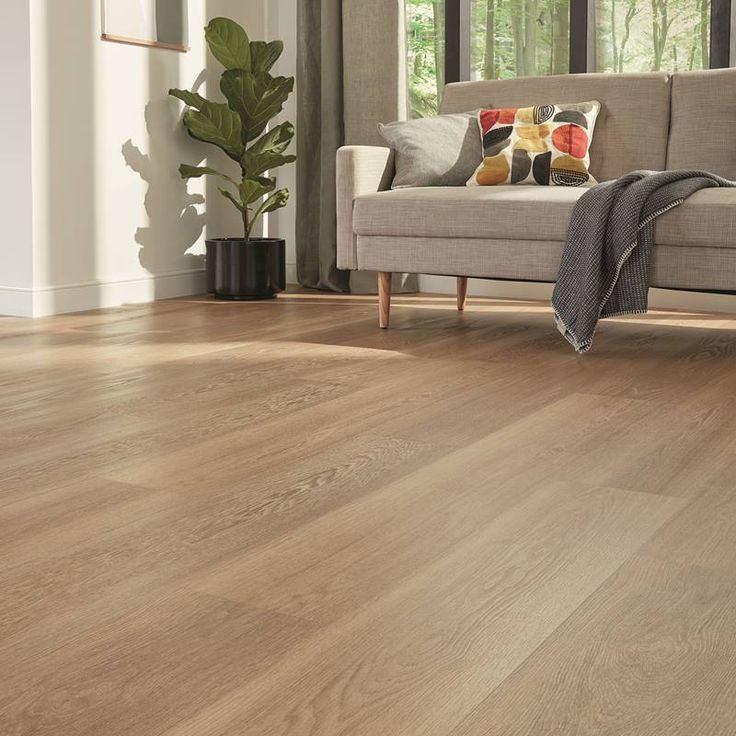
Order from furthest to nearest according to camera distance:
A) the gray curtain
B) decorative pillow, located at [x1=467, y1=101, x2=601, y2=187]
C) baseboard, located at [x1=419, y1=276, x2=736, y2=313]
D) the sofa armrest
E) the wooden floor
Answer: the gray curtain, baseboard, located at [x1=419, y1=276, x2=736, y2=313], decorative pillow, located at [x1=467, y1=101, x2=601, y2=187], the sofa armrest, the wooden floor

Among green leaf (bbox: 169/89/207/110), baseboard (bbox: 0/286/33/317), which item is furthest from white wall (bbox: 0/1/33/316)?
green leaf (bbox: 169/89/207/110)

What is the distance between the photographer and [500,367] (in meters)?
2.88

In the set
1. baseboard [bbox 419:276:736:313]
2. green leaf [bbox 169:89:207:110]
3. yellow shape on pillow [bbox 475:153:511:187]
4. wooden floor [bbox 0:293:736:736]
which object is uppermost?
green leaf [bbox 169:89:207:110]

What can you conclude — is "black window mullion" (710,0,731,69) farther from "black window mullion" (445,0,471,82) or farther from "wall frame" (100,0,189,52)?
"wall frame" (100,0,189,52)

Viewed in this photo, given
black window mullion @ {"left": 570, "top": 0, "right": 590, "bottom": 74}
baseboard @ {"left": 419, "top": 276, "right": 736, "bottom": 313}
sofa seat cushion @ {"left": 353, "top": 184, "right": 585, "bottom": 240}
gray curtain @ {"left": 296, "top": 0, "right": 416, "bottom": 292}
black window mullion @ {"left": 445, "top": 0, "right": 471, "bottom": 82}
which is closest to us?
sofa seat cushion @ {"left": 353, "top": 184, "right": 585, "bottom": 240}

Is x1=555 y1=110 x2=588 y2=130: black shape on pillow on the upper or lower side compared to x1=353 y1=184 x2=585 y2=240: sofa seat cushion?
upper

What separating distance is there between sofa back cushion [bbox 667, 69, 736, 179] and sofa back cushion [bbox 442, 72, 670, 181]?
49 millimetres

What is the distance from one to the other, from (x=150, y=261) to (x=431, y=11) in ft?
5.27

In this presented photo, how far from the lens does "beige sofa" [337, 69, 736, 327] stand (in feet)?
9.69

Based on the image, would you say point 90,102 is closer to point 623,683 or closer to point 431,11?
point 431,11

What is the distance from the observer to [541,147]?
3.68 meters

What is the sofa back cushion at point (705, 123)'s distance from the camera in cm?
356

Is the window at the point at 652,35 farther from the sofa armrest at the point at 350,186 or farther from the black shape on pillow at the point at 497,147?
the sofa armrest at the point at 350,186

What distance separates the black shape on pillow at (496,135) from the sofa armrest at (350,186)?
43 centimetres
